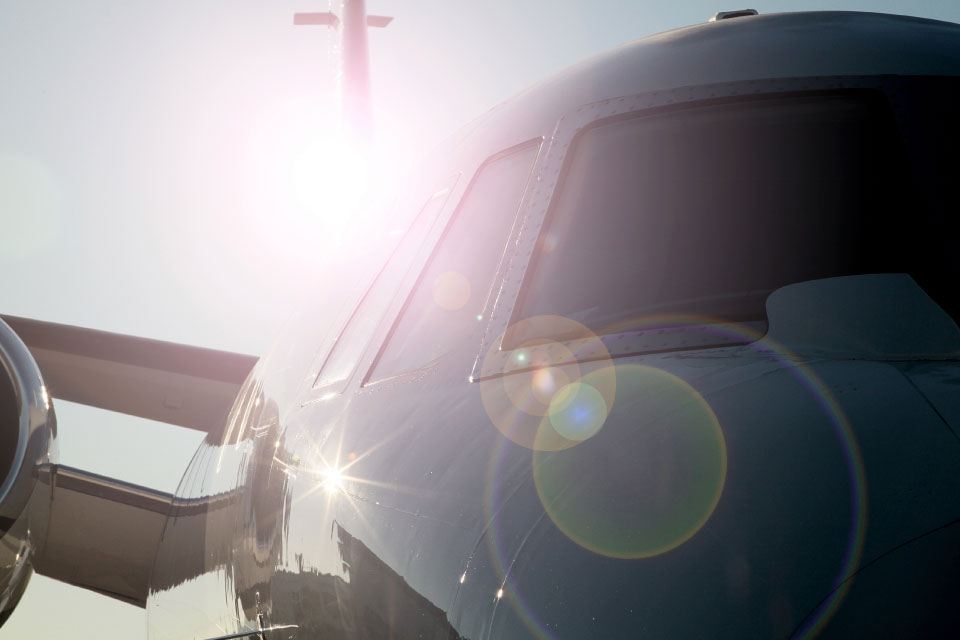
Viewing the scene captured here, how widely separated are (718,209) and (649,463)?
1.31 metres

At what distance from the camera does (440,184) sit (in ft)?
12.1

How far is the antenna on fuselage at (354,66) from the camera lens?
14.6 m

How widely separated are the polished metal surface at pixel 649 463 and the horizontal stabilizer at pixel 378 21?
15.6 metres

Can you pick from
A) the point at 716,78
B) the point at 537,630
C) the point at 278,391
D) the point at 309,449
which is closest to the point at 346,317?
the point at 278,391

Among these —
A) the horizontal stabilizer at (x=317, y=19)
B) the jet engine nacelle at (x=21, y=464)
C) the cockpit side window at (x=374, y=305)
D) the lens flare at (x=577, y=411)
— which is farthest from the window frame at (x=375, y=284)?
the horizontal stabilizer at (x=317, y=19)

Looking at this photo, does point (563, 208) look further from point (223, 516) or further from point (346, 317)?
point (223, 516)

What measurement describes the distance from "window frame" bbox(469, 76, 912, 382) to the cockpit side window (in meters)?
0.63

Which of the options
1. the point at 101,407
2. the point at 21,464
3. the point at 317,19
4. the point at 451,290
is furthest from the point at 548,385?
the point at 317,19

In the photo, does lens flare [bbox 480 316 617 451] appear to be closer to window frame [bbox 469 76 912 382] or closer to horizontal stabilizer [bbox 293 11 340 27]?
window frame [bbox 469 76 912 382]

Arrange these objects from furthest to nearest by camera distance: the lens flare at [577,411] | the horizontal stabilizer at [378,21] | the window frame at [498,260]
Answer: the horizontal stabilizer at [378,21], the window frame at [498,260], the lens flare at [577,411]

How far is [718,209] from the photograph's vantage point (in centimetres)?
276

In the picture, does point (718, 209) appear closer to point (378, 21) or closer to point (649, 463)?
point (649, 463)

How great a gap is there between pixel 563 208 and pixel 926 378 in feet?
4.51

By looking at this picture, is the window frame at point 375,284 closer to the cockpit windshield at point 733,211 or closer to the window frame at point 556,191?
the window frame at point 556,191
